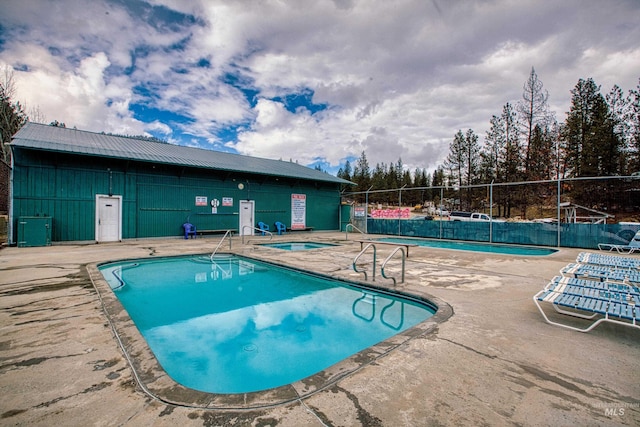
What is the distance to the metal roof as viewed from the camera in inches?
429

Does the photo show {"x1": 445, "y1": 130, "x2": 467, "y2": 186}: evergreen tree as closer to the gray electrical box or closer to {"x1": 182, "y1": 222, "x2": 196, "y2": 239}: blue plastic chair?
{"x1": 182, "y1": 222, "x2": 196, "y2": 239}: blue plastic chair

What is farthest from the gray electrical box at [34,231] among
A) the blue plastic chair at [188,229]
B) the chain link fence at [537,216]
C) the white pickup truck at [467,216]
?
the white pickup truck at [467,216]

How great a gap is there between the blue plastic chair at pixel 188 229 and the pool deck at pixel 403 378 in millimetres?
9802

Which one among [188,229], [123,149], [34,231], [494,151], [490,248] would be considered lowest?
[490,248]

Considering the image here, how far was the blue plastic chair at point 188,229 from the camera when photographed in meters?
13.6

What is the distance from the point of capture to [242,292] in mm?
5770

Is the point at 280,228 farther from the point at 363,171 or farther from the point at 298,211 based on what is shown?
the point at 363,171

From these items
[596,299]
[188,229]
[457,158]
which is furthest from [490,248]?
[457,158]

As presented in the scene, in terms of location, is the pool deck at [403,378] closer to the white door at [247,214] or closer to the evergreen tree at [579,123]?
the white door at [247,214]

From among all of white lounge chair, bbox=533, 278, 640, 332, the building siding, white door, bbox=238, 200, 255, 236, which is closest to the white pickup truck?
the building siding

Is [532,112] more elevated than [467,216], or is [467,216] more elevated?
[532,112]

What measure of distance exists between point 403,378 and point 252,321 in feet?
9.22

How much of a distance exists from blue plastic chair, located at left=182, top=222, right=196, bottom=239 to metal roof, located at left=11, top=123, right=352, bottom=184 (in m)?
2.91

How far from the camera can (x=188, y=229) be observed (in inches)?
539
